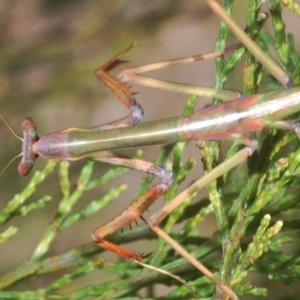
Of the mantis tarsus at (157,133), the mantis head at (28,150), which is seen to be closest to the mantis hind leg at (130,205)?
the mantis tarsus at (157,133)

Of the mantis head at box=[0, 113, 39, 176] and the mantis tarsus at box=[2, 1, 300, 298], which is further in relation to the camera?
the mantis head at box=[0, 113, 39, 176]

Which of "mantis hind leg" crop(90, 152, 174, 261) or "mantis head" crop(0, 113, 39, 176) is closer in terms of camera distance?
"mantis hind leg" crop(90, 152, 174, 261)

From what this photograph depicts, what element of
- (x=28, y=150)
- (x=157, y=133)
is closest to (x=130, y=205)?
(x=157, y=133)

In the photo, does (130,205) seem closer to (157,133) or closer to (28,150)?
(157,133)

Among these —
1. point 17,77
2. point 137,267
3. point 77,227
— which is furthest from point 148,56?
point 137,267

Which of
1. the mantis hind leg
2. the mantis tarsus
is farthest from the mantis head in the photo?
the mantis hind leg

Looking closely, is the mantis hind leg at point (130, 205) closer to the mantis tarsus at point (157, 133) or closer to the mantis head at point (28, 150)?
the mantis tarsus at point (157, 133)

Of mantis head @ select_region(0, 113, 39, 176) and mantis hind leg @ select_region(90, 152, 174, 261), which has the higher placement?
mantis head @ select_region(0, 113, 39, 176)

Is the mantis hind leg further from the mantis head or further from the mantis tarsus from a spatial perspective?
the mantis head
